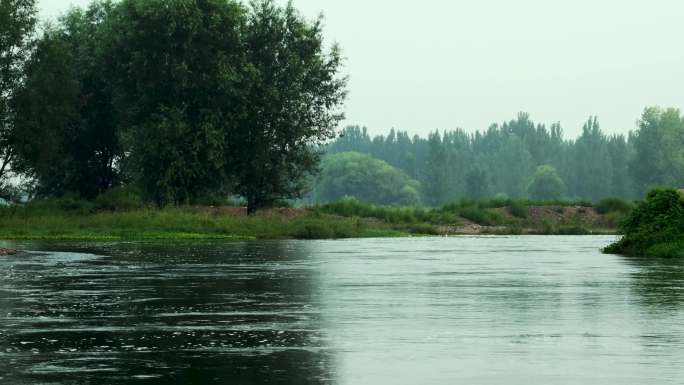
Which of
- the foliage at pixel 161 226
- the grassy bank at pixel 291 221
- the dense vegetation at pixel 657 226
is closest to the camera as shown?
the dense vegetation at pixel 657 226

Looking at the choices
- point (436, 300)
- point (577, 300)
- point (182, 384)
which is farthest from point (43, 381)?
point (577, 300)

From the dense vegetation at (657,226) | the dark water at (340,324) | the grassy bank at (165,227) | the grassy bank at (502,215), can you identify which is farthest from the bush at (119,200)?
the dark water at (340,324)

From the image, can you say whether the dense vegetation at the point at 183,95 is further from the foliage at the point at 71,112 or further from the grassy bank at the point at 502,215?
the grassy bank at the point at 502,215

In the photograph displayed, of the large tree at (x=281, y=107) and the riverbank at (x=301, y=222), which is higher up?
the large tree at (x=281, y=107)

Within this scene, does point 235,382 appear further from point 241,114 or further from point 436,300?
point 241,114

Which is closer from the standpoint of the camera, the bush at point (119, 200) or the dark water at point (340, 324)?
the dark water at point (340, 324)

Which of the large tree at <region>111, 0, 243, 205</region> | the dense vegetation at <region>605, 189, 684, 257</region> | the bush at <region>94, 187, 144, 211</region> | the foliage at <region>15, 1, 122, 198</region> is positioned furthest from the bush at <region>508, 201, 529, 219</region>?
the dense vegetation at <region>605, 189, 684, 257</region>

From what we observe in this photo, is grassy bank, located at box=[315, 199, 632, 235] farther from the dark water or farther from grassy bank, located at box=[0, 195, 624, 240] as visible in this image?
the dark water

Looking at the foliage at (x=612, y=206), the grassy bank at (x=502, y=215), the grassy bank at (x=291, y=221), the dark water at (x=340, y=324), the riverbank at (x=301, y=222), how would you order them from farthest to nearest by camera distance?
1. the foliage at (x=612, y=206)
2. the grassy bank at (x=502, y=215)
3. the grassy bank at (x=291, y=221)
4. the riverbank at (x=301, y=222)
5. the dark water at (x=340, y=324)

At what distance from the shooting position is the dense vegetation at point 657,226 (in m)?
39.0

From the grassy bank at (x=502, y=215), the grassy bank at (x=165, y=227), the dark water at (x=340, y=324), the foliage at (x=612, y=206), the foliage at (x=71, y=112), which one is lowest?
the dark water at (x=340, y=324)

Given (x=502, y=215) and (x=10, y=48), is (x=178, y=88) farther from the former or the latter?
(x=502, y=215)

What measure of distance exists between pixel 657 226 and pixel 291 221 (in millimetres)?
31649

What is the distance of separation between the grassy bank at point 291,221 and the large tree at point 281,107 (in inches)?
98.4
